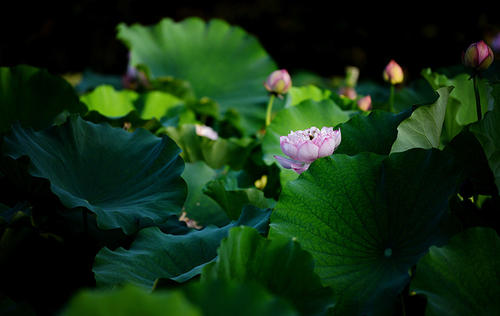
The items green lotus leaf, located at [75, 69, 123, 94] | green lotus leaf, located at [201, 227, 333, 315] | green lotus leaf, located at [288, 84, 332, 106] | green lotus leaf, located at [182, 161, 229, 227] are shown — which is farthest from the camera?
green lotus leaf, located at [75, 69, 123, 94]

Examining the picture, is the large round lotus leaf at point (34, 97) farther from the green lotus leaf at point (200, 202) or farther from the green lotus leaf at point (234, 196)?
the green lotus leaf at point (234, 196)

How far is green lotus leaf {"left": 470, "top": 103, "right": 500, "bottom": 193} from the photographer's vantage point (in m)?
0.77

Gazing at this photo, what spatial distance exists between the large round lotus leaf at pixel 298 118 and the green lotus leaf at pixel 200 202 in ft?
0.55

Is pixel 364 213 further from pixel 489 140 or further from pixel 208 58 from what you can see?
pixel 208 58

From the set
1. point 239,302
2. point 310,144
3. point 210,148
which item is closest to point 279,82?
point 210,148

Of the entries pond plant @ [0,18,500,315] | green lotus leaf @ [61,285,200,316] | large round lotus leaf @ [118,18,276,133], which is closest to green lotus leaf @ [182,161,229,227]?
pond plant @ [0,18,500,315]

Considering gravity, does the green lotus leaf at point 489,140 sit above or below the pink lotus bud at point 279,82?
above

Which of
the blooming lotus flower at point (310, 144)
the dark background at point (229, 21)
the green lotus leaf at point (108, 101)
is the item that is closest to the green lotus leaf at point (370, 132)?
the blooming lotus flower at point (310, 144)

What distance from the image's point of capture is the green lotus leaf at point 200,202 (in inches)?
45.6

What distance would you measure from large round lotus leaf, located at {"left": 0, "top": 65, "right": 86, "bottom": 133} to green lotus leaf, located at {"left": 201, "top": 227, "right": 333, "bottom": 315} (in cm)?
83

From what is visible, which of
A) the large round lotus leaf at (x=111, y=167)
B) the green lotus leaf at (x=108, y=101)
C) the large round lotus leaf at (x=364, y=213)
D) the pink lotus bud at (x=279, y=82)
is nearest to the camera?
the large round lotus leaf at (x=364, y=213)

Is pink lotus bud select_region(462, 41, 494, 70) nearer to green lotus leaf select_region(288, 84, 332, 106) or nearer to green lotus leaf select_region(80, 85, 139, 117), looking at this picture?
green lotus leaf select_region(288, 84, 332, 106)

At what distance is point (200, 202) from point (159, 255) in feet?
1.13

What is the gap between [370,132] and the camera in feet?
3.18
